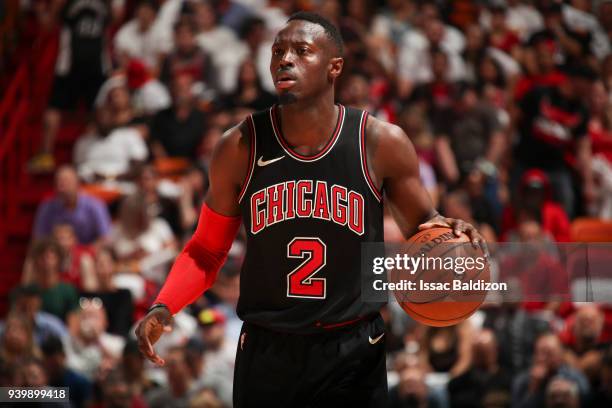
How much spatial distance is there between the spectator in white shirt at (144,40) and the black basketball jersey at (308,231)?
7.42m

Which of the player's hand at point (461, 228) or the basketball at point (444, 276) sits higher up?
the player's hand at point (461, 228)

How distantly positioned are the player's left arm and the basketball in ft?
0.28

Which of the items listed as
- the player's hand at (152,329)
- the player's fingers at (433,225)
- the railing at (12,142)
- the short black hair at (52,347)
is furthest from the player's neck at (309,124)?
the railing at (12,142)

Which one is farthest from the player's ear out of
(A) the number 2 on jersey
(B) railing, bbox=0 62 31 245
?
(B) railing, bbox=0 62 31 245

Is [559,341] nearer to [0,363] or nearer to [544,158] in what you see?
[544,158]

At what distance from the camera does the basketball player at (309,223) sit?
3812mm

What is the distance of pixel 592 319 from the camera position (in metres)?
7.41

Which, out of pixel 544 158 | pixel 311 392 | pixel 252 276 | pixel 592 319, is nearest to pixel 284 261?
pixel 252 276

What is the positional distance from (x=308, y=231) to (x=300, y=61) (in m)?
0.60

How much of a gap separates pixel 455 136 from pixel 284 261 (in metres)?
6.23

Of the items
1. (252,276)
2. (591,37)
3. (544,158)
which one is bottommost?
(252,276)

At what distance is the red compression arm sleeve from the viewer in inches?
159

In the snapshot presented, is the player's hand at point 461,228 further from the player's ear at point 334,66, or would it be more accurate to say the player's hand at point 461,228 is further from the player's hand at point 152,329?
the player's hand at point 152,329


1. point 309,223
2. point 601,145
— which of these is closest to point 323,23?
point 309,223
